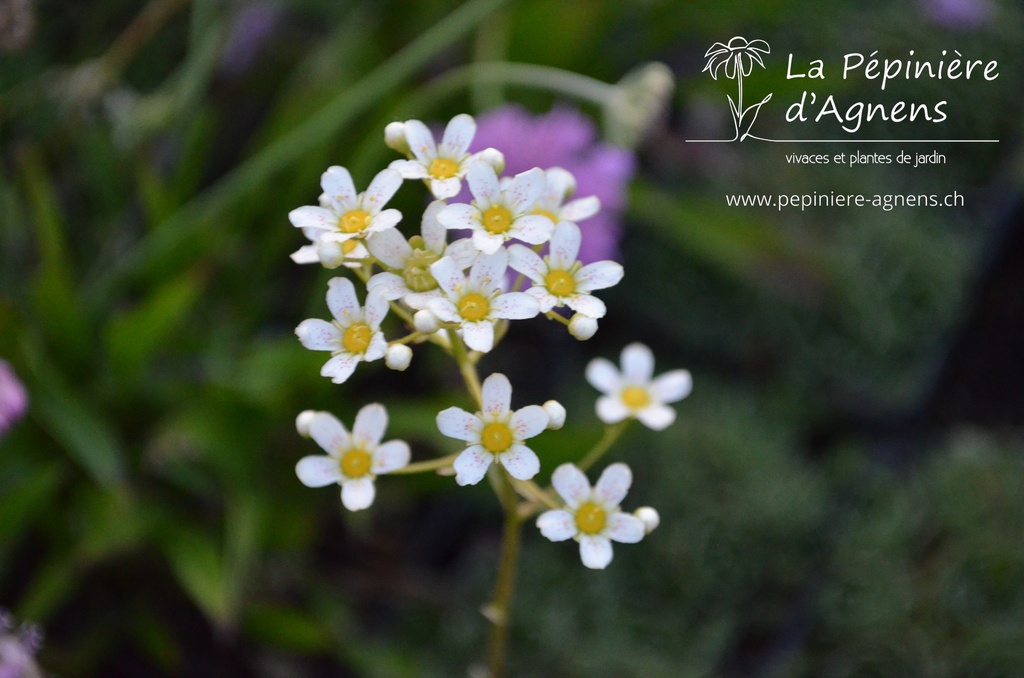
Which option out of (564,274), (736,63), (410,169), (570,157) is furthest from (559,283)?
(736,63)

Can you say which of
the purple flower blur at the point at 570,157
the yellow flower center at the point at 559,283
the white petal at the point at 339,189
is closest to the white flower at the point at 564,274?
the yellow flower center at the point at 559,283

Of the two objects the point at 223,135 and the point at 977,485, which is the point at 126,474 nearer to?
the point at 223,135

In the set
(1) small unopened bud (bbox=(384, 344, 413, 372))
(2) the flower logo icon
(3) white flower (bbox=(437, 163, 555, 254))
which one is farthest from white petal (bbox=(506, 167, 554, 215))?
(2) the flower logo icon

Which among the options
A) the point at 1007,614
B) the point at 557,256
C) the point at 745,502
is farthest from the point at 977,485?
the point at 557,256

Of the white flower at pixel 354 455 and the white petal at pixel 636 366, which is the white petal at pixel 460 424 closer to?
the white flower at pixel 354 455

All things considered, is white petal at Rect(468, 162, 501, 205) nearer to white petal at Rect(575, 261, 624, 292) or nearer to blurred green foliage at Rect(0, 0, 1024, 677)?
white petal at Rect(575, 261, 624, 292)

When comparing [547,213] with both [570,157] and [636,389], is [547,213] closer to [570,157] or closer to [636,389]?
[636,389]
